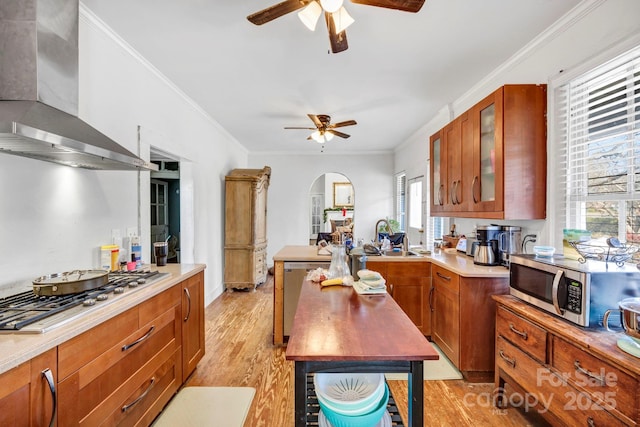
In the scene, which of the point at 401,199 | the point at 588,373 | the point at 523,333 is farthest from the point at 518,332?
the point at 401,199

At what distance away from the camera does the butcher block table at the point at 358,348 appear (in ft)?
3.33

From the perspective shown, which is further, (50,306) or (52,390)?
(50,306)

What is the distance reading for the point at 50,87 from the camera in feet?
4.92

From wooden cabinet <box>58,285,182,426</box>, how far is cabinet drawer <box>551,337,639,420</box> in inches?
84.0

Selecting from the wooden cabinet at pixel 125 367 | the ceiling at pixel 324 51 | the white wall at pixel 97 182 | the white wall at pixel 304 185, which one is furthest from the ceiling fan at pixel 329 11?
the white wall at pixel 304 185

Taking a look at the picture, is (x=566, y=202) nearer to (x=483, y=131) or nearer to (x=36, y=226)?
(x=483, y=131)

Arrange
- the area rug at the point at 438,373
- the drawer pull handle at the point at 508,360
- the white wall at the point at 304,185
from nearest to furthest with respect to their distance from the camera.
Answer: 1. the drawer pull handle at the point at 508,360
2. the area rug at the point at 438,373
3. the white wall at the point at 304,185

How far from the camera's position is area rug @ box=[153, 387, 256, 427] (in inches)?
73.9

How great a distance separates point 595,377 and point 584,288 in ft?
1.24

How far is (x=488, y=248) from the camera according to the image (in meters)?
2.51

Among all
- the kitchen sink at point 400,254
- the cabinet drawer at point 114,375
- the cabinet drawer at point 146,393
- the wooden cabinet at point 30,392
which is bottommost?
the cabinet drawer at point 146,393

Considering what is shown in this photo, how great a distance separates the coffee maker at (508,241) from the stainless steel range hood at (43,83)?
2.83 metres

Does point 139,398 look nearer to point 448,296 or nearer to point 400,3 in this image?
point 448,296

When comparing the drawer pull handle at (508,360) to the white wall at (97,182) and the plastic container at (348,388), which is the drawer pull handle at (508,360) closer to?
the plastic container at (348,388)
